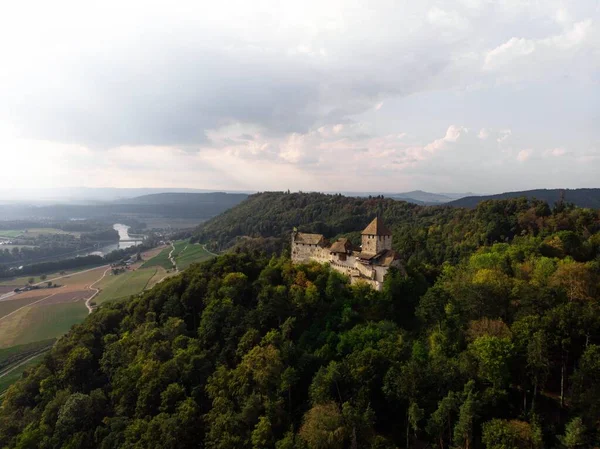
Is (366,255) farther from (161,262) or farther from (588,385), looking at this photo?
(161,262)

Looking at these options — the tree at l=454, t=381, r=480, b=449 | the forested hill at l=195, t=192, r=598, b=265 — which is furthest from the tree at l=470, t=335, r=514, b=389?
the forested hill at l=195, t=192, r=598, b=265

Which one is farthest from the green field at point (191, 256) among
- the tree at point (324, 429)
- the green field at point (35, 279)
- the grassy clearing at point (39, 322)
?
the tree at point (324, 429)

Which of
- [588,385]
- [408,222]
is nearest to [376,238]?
[588,385]

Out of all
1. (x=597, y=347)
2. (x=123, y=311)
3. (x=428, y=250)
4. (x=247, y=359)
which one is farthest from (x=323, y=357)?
(x=428, y=250)

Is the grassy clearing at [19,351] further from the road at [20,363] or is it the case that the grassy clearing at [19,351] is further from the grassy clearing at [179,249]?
the grassy clearing at [179,249]

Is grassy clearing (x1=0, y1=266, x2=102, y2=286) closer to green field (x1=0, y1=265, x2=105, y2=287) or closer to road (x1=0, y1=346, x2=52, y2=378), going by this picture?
green field (x1=0, y1=265, x2=105, y2=287)

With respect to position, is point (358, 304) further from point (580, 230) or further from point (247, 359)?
point (580, 230)
